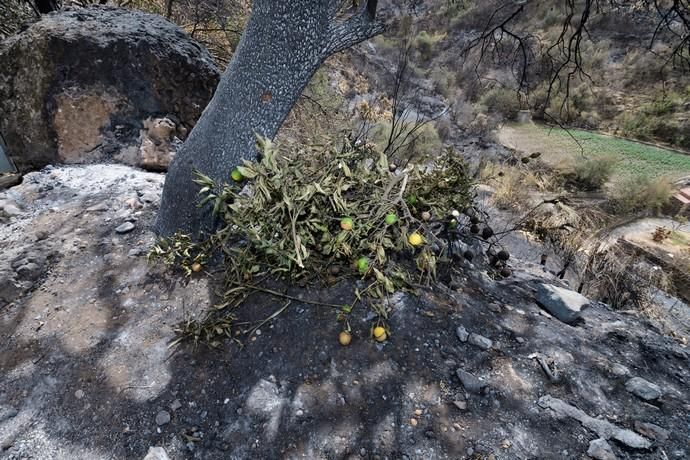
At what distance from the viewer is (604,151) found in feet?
23.3

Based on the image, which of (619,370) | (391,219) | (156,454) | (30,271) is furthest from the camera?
(30,271)

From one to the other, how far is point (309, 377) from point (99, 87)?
2.82 meters

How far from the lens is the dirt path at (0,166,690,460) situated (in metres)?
1.16

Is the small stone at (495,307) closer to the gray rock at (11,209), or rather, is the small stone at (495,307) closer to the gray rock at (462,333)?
the gray rock at (462,333)

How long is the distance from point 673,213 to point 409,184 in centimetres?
604

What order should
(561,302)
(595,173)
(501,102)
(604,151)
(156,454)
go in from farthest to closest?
(501,102)
(604,151)
(595,173)
(561,302)
(156,454)

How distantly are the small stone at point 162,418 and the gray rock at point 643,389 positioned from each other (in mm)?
1881

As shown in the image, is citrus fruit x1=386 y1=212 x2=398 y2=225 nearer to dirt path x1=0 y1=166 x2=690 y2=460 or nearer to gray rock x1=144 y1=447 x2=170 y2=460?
dirt path x1=0 y1=166 x2=690 y2=460

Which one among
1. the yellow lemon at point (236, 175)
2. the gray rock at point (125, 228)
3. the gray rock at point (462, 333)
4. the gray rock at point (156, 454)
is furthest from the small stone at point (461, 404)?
the gray rock at point (125, 228)

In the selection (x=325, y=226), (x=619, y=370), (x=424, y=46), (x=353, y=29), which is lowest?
(x=619, y=370)

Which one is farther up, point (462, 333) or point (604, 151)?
point (604, 151)

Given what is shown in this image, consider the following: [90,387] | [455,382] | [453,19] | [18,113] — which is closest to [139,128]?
[18,113]

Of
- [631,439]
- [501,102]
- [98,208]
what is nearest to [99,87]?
[98,208]

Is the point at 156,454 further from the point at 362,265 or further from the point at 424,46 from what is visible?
the point at 424,46
